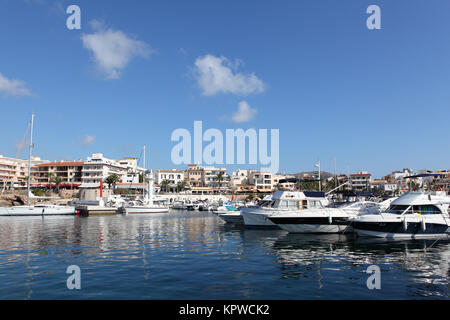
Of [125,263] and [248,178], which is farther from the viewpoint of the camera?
[248,178]

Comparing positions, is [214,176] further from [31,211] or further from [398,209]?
[398,209]

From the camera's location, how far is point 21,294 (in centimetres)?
1243

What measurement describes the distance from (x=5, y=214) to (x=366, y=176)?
150779mm

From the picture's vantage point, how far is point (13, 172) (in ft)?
463

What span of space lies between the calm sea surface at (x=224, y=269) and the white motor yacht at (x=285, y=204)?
8146mm

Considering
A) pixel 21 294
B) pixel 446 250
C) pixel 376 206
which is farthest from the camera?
pixel 376 206

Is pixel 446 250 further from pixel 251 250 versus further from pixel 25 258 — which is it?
pixel 25 258

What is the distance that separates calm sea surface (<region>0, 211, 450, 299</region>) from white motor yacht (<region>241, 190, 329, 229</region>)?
26.7 ft

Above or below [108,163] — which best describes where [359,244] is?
below

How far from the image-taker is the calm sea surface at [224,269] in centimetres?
1260

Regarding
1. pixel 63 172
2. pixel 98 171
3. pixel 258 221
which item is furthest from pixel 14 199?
pixel 258 221

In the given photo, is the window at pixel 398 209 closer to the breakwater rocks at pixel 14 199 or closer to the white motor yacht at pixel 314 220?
the white motor yacht at pixel 314 220

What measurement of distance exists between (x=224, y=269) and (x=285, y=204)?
19.4 metres

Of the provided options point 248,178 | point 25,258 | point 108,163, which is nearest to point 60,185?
point 108,163
